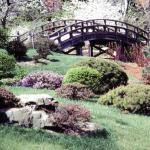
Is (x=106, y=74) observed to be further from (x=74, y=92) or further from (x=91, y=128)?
(x=91, y=128)

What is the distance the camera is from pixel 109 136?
12.2 meters

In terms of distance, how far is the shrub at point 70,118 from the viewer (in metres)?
11.7

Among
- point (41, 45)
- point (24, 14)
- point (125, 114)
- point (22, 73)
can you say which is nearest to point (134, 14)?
point (24, 14)

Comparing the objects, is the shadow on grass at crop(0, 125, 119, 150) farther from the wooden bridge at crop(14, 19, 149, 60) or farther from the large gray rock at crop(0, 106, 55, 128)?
the wooden bridge at crop(14, 19, 149, 60)

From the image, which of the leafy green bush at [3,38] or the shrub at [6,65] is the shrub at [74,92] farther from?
the leafy green bush at [3,38]

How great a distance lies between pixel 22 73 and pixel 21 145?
44.8 ft

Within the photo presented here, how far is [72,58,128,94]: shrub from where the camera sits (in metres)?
20.8

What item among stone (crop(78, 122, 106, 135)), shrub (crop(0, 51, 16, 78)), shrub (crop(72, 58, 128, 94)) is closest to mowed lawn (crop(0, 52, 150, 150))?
stone (crop(78, 122, 106, 135))

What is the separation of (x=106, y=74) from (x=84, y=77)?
117cm

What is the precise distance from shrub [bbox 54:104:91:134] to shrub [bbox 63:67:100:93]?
7534mm

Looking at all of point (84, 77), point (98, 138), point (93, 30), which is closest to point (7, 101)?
point (98, 138)

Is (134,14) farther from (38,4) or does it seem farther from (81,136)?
(81,136)

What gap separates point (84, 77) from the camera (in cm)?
2031

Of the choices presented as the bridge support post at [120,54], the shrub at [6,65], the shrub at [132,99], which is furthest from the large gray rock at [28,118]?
the bridge support post at [120,54]
